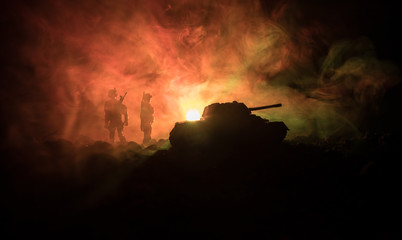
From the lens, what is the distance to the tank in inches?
319

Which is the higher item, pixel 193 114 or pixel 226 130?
pixel 193 114

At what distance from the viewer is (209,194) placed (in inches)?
215

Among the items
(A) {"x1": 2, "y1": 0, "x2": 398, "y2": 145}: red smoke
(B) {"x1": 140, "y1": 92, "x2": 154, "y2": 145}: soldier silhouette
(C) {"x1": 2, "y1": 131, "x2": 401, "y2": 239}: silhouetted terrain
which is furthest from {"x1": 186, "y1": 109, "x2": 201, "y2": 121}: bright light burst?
(C) {"x1": 2, "y1": 131, "x2": 401, "y2": 239}: silhouetted terrain

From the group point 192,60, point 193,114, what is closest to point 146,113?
point 193,114

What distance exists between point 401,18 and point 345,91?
4.14m

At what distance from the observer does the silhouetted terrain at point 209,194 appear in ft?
13.5

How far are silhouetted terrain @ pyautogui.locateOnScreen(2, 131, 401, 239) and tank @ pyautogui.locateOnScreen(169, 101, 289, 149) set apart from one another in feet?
2.44

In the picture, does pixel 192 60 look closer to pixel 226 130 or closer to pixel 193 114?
pixel 193 114

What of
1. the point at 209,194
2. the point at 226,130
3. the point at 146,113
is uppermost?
the point at 146,113

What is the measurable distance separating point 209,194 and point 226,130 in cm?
356

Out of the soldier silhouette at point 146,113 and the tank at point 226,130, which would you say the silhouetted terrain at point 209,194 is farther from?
the soldier silhouette at point 146,113

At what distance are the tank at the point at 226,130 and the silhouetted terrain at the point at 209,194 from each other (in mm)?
744

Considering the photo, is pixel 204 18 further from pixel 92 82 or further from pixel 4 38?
pixel 4 38

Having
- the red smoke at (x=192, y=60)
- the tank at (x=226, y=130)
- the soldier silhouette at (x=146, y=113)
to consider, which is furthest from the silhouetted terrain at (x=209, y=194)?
the soldier silhouette at (x=146, y=113)
